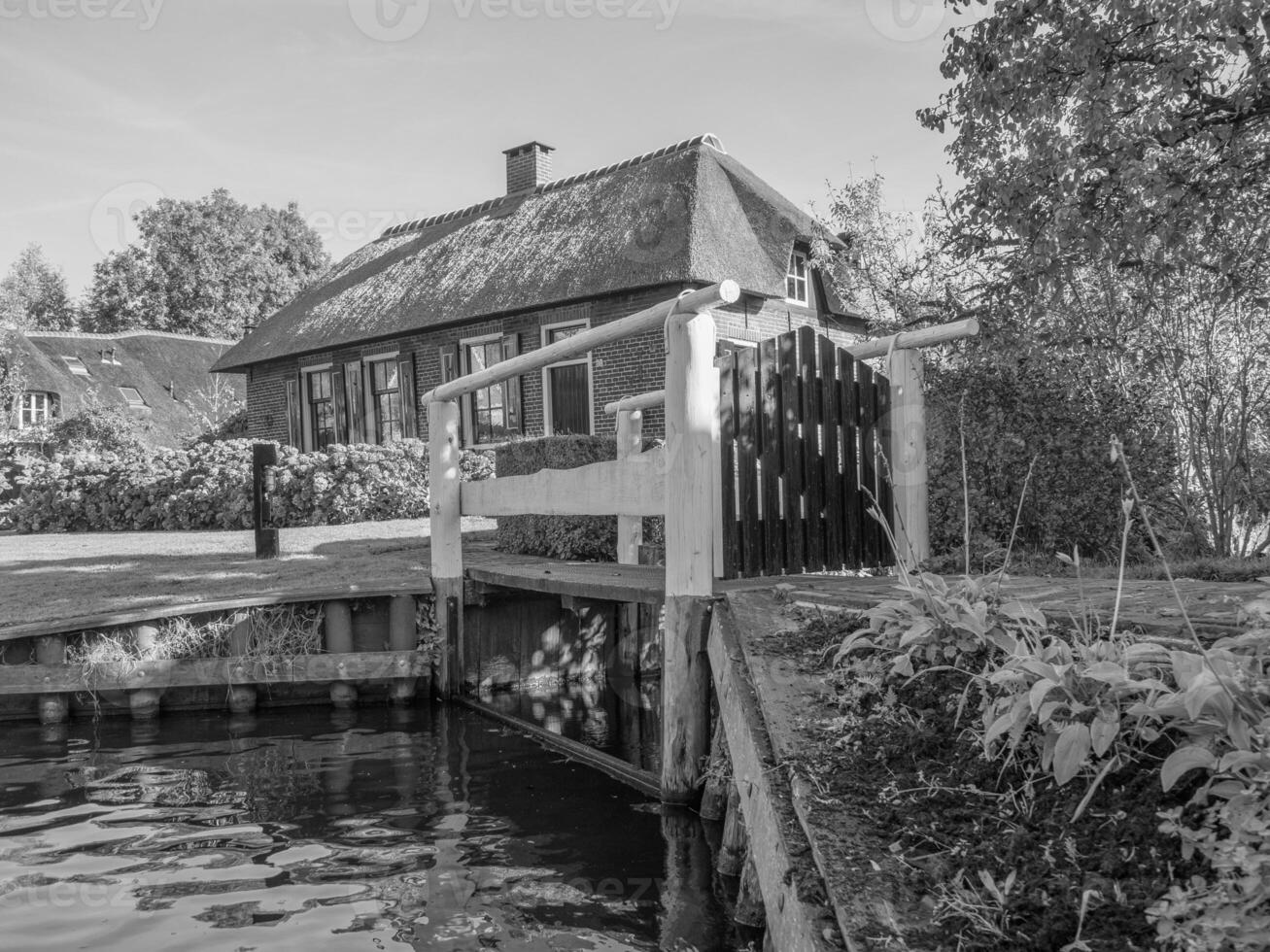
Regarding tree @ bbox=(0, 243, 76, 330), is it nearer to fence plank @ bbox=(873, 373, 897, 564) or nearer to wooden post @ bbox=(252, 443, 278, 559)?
wooden post @ bbox=(252, 443, 278, 559)

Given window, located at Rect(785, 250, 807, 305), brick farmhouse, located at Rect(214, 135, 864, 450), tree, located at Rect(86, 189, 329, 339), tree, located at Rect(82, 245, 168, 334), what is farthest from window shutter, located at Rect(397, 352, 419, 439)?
tree, located at Rect(82, 245, 168, 334)

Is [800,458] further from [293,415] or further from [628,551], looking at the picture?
[293,415]

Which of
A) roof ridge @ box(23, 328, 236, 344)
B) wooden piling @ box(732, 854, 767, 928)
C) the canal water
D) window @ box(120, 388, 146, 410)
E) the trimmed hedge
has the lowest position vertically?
the canal water

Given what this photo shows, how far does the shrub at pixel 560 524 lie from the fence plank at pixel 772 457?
12.5 ft

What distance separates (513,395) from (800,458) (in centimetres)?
1270

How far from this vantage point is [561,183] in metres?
20.0

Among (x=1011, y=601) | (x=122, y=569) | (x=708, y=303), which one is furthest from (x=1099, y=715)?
(x=122, y=569)

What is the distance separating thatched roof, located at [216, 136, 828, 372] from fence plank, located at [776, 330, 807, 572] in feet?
32.7

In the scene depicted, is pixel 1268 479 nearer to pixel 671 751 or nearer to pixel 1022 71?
pixel 1022 71

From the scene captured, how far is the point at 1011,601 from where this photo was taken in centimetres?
286

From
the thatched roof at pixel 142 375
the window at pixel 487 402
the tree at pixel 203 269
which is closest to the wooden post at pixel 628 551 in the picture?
the window at pixel 487 402

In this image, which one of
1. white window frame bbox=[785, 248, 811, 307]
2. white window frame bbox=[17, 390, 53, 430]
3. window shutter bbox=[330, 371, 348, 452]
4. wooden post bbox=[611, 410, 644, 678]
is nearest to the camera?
wooden post bbox=[611, 410, 644, 678]

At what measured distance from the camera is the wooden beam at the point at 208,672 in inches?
265

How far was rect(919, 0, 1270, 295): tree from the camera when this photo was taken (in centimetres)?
680
